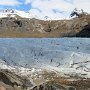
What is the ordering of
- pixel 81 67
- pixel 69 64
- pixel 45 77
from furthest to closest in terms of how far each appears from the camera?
pixel 69 64 < pixel 81 67 < pixel 45 77

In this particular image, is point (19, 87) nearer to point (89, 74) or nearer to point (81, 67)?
point (89, 74)

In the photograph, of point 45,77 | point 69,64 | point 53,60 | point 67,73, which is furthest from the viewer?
point 53,60

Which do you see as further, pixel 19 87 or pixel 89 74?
pixel 89 74

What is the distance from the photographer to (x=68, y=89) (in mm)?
21391

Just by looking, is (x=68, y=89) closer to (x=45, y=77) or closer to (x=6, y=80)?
(x=6, y=80)

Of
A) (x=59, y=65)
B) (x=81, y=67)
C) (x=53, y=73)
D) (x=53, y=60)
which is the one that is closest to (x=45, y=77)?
(x=53, y=73)

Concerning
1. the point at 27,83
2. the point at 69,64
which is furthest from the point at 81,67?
the point at 27,83

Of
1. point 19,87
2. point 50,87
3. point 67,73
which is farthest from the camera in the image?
point 67,73

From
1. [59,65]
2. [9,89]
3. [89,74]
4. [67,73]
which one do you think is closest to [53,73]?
[67,73]

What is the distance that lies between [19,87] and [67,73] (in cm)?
1614

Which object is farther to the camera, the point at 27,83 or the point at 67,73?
the point at 67,73

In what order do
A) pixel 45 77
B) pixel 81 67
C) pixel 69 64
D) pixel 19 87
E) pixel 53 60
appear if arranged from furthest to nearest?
pixel 53 60, pixel 69 64, pixel 81 67, pixel 45 77, pixel 19 87

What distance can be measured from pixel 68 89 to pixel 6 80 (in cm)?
579

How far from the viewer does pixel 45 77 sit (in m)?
37.1
